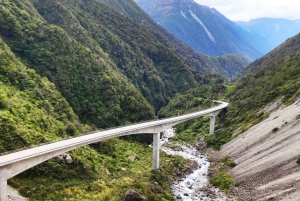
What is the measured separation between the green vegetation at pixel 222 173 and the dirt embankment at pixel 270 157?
4.02ft

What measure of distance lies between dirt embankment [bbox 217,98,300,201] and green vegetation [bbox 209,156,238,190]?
123 centimetres

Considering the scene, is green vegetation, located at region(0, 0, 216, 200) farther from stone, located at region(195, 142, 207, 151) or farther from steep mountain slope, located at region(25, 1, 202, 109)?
stone, located at region(195, 142, 207, 151)

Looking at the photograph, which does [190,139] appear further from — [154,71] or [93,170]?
[154,71]

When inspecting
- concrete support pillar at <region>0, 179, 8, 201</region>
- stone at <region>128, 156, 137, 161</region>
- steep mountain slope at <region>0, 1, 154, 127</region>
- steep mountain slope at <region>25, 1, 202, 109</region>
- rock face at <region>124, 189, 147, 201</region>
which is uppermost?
steep mountain slope at <region>25, 1, 202, 109</region>

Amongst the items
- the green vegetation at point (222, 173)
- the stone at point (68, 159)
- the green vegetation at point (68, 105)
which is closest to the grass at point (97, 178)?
the green vegetation at point (68, 105)

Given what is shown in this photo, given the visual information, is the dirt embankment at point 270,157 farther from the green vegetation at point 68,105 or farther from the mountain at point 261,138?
the green vegetation at point 68,105

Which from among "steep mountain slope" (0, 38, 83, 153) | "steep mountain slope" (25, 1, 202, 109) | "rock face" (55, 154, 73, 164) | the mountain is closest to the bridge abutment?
"steep mountain slope" (0, 38, 83, 153)

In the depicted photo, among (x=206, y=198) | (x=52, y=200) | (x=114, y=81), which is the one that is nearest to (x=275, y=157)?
(x=206, y=198)

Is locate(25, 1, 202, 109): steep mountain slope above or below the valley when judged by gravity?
above

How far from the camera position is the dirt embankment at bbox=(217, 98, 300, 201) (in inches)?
1428

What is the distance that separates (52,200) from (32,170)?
5.10 metres

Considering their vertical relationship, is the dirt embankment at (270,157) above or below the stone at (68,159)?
above

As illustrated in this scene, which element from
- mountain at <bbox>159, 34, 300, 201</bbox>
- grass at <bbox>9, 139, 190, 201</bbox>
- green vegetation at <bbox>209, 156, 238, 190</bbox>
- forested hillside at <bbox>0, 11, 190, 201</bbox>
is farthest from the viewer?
green vegetation at <bbox>209, 156, 238, 190</bbox>

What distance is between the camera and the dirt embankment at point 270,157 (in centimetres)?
3628
